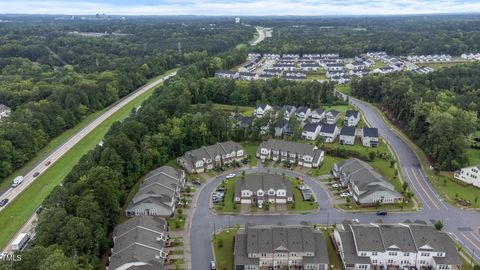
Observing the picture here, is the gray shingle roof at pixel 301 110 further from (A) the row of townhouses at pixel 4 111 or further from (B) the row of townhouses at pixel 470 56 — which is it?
(B) the row of townhouses at pixel 470 56

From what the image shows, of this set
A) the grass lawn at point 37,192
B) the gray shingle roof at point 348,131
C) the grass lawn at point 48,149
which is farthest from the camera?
the gray shingle roof at point 348,131

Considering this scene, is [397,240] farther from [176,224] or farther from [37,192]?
[37,192]

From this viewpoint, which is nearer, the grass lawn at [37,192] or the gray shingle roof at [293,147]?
the grass lawn at [37,192]

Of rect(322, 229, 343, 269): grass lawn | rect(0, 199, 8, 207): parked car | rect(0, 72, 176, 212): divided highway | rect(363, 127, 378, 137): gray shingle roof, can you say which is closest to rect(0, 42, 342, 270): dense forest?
rect(0, 199, 8, 207): parked car

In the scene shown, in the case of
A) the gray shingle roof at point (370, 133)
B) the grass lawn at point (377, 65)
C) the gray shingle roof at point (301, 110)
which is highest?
the grass lawn at point (377, 65)

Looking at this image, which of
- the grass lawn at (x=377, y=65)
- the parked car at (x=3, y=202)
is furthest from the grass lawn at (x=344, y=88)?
the parked car at (x=3, y=202)

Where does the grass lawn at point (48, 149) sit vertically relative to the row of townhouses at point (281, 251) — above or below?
above

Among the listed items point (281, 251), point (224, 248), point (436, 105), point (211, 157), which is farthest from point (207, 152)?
point (436, 105)

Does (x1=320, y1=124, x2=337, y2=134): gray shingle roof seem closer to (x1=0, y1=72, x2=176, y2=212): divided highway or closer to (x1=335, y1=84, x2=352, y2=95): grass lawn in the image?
(x1=335, y1=84, x2=352, y2=95): grass lawn

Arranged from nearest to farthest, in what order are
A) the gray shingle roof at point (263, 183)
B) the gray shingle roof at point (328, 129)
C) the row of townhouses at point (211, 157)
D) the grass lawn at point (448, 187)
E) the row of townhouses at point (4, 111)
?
1. the gray shingle roof at point (263, 183)
2. the grass lawn at point (448, 187)
3. the row of townhouses at point (211, 157)
4. the gray shingle roof at point (328, 129)
5. the row of townhouses at point (4, 111)
